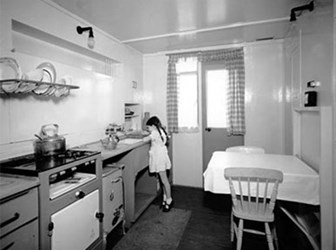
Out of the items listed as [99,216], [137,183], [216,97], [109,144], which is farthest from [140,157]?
[216,97]

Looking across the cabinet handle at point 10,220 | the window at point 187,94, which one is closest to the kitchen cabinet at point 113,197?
the cabinet handle at point 10,220

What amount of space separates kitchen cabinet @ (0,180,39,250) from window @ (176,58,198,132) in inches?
105

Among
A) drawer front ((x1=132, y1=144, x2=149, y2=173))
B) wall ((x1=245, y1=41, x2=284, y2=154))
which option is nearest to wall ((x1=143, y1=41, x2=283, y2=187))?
wall ((x1=245, y1=41, x2=284, y2=154))

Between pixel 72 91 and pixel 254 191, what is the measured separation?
6.92 ft

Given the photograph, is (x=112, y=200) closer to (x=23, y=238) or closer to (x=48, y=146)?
(x=48, y=146)

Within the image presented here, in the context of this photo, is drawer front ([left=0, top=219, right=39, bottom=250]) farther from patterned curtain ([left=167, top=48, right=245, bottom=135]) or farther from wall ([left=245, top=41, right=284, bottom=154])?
wall ([left=245, top=41, right=284, bottom=154])

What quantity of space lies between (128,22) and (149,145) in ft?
5.12

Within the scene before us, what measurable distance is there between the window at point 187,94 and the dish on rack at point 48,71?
209 cm

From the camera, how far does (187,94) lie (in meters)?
3.57

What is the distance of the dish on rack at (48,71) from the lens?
1.84 meters

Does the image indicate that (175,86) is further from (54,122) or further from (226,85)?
(54,122)

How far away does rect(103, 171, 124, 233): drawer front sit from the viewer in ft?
6.47

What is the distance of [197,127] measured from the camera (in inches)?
139

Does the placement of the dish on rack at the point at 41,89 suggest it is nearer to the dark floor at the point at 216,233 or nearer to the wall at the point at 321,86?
the dark floor at the point at 216,233
